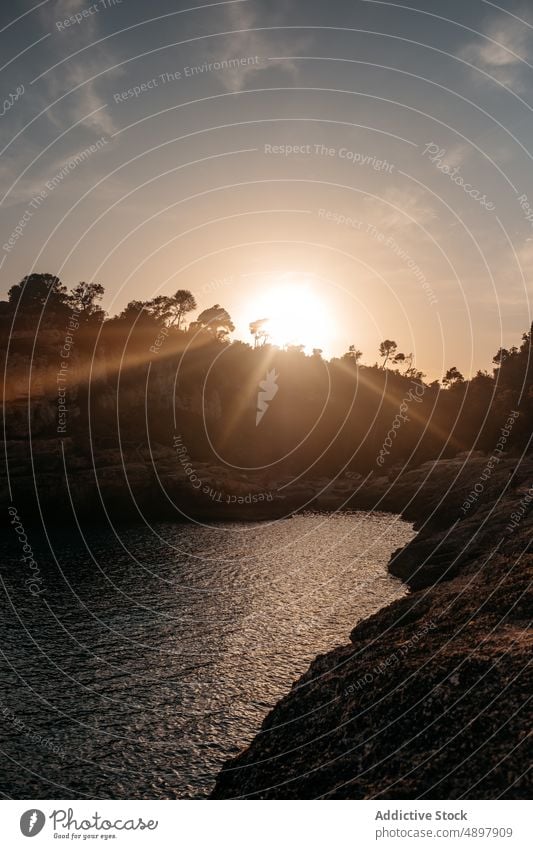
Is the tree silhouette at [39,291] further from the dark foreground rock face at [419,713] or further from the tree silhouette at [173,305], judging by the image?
the dark foreground rock face at [419,713]

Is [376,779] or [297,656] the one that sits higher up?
[376,779]

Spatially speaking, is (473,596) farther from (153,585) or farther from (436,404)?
(436,404)

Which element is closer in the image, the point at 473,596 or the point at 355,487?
the point at 473,596

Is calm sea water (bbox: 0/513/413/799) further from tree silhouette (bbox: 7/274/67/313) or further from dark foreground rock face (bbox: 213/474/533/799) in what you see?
tree silhouette (bbox: 7/274/67/313)

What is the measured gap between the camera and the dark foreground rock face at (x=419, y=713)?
15.0 meters

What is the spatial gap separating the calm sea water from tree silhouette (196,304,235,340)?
10894cm

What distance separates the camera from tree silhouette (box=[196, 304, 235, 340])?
173 meters

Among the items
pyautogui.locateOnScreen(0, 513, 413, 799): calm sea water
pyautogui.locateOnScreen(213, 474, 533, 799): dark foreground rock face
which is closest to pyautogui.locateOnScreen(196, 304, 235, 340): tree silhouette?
pyautogui.locateOnScreen(0, 513, 413, 799): calm sea water

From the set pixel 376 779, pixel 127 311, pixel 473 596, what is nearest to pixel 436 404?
pixel 127 311

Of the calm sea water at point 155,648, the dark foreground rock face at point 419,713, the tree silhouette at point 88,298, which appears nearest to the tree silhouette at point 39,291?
the tree silhouette at point 88,298

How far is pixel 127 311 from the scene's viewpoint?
509ft

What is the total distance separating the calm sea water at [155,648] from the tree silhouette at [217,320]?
109 meters
